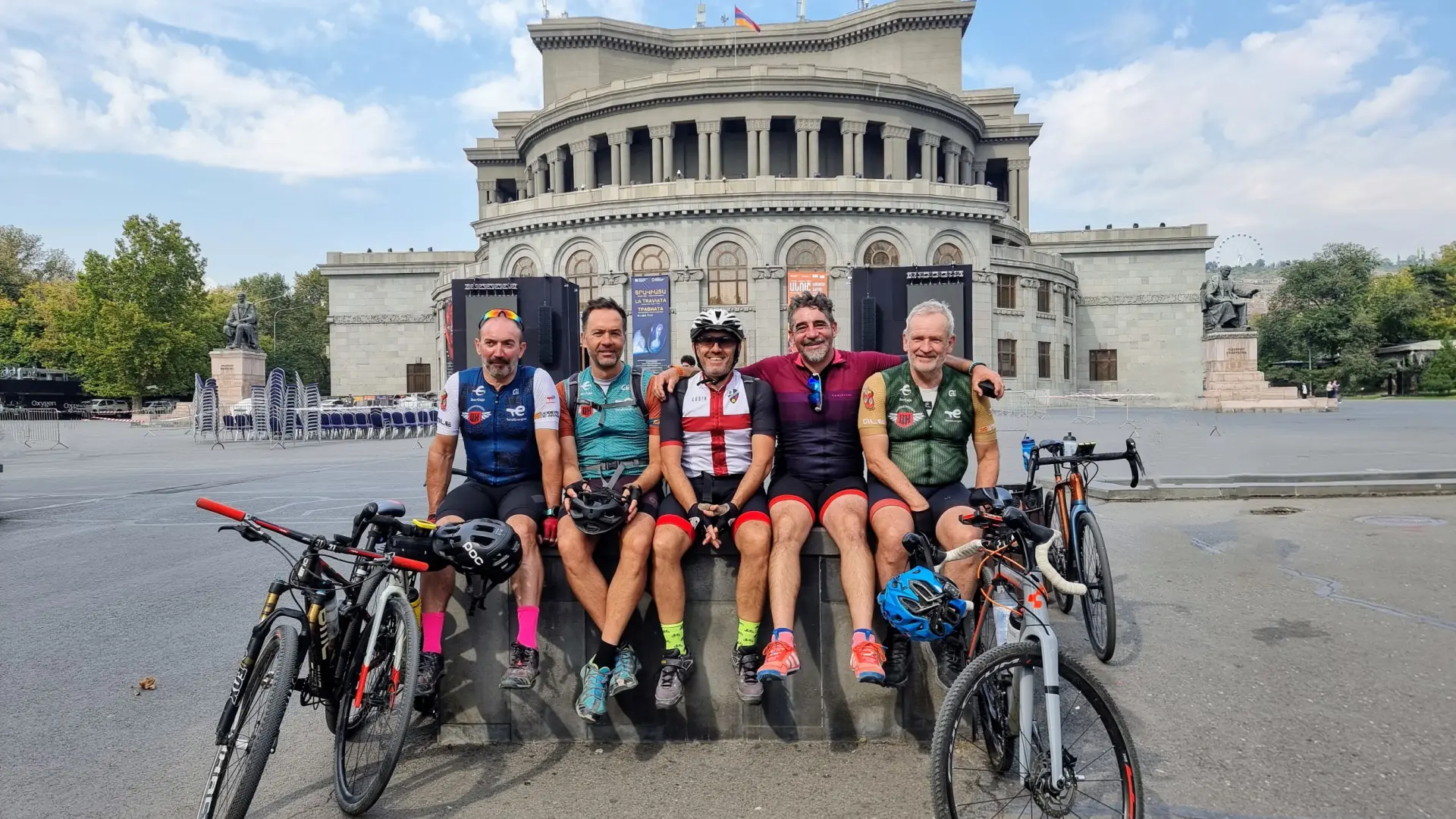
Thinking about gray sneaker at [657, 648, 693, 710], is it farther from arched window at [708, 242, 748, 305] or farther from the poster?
arched window at [708, 242, 748, 305]

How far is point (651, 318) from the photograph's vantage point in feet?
134

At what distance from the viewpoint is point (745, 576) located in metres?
4.06

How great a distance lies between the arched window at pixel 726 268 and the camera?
40.8 meters

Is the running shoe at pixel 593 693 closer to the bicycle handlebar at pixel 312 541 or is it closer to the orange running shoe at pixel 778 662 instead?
the orange running shoe at pixel 778 662

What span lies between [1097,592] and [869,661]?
8.20 feet

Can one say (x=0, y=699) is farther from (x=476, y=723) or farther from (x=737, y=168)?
(x=737, y=168)

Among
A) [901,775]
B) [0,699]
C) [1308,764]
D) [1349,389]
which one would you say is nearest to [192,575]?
[0,699]

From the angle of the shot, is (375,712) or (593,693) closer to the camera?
(375,712)

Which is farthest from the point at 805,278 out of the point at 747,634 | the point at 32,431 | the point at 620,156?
the point at 747,634

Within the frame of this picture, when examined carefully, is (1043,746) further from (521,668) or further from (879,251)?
(879,251)

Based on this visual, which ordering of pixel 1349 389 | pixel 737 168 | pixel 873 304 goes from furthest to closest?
1. pixel 1349 389
2. pixel 737 168
3. pixel 873 304

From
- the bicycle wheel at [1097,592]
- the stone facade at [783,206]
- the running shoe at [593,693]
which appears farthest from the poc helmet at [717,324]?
the stone facade at [783,206]

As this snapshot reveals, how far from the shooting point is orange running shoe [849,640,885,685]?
363cm

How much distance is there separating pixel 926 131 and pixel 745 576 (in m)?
49.4
